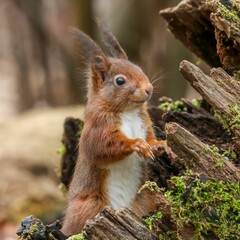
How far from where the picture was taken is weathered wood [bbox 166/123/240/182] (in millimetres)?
4383

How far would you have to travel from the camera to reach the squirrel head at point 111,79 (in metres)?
5.27

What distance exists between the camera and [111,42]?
5.66 metres

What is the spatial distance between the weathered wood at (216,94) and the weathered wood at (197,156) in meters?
0.35

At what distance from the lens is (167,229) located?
437 centimetres

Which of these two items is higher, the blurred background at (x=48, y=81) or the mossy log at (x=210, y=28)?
the mossy log at (x=210, y=28)

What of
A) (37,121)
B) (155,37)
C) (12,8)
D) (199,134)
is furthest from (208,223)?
(12,8)

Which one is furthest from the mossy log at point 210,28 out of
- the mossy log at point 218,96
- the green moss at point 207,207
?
the green moss at point 207,207

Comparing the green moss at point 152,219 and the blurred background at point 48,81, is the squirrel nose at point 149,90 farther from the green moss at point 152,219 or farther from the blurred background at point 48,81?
the blurred background at point 48,81

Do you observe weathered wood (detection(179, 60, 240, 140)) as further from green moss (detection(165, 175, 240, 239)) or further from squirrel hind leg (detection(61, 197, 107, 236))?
squirrel hind leg (detection(61, 197, 107, 236))

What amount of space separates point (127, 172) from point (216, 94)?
0.92m

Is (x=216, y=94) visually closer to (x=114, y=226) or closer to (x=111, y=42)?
(x=114, y=226)

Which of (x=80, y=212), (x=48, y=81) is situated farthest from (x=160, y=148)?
(x=48, y=81)

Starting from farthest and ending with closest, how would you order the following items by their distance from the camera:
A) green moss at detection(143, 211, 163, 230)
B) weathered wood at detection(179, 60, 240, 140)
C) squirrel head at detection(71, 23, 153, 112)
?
1. squirrel head at detection(71, 23, 153, 112)
2. weathered wood at detection(179, 60, 240, 140)
3. green moss at detection(143, 211, 163, 230)

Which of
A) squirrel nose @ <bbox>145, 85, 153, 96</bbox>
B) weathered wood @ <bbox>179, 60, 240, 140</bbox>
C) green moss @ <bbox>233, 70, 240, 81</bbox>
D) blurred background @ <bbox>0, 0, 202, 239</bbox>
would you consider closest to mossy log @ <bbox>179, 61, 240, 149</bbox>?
weathered wood @ <bbox>179, 60, 240, 140</bbox>
